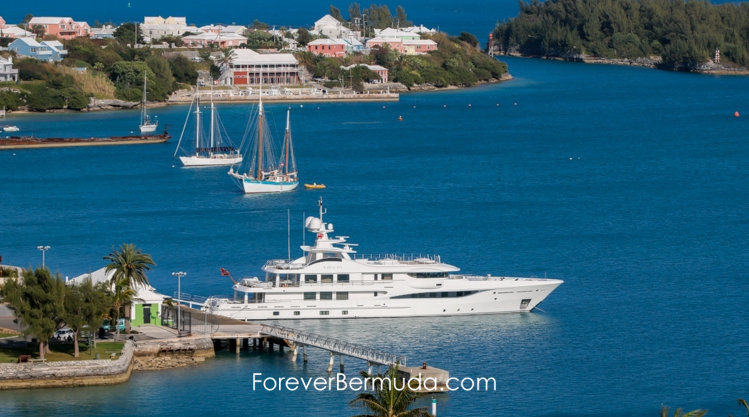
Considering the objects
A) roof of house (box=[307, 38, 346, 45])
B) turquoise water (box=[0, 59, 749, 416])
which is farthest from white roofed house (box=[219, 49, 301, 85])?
roof of house (box=[307, 38, 346, 45])

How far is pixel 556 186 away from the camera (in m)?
88.8

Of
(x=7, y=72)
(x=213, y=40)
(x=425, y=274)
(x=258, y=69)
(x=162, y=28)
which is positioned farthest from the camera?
(x=162, y=28)

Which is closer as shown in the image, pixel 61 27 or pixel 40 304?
pixel 40 304

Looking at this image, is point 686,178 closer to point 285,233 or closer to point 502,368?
point 285,233

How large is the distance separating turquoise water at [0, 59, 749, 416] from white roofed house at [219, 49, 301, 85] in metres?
11.2

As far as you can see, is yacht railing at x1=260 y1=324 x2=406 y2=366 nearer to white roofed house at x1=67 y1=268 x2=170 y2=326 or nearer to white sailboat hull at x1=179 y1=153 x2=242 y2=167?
white roofed house at x1=67 y1=268 x2=170 y2=326

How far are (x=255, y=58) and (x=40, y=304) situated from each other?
10392 centimetres

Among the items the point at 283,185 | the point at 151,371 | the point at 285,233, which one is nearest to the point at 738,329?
the point at 151,371

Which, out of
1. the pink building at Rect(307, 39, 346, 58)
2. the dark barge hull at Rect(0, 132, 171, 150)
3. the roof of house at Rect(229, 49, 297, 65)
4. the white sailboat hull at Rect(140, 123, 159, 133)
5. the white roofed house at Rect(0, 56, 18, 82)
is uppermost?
the pink building at Rect(307, 39, 346, 58)

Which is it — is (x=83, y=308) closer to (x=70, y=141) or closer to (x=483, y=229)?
(x=483, y=229)

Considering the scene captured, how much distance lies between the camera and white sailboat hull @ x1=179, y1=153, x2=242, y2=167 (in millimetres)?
97375

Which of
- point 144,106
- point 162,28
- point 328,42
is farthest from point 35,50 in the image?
point 328,42

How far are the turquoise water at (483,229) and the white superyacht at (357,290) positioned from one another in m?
0.62

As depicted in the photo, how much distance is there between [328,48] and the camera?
162375mm
